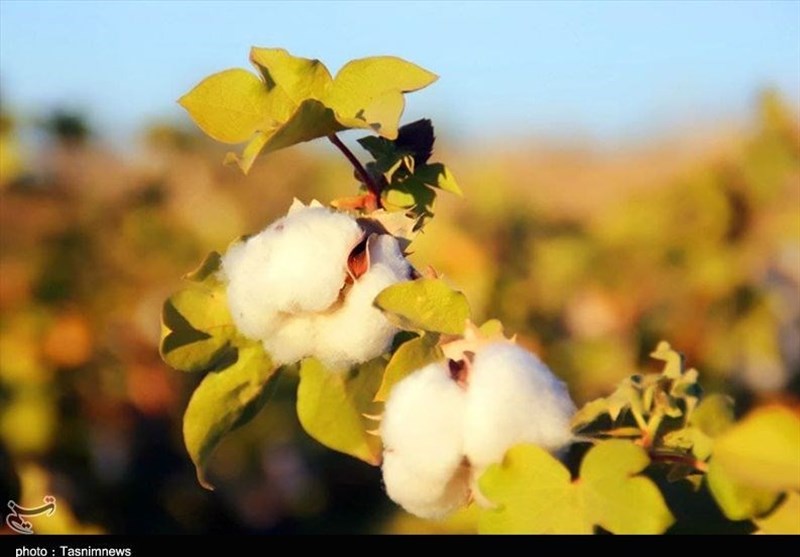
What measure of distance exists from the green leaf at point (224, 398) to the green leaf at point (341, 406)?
0.15 ft

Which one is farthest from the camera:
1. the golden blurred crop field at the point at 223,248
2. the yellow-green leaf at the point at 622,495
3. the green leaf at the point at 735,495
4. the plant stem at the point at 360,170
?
the golden blurred crop field at the point at 223,248

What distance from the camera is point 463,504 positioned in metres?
1.05

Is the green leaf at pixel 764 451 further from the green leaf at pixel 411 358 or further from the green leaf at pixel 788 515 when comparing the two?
the green leaf at pixel 411 358

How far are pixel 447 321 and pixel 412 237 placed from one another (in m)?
0.12

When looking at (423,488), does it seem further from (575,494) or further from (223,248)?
(223,248)

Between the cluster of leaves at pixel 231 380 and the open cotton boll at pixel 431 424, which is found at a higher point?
the open cotton boll at pixel 431 424

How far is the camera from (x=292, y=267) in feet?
3.59

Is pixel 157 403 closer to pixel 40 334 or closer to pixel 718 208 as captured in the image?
pixel 40 334

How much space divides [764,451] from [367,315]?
367mm

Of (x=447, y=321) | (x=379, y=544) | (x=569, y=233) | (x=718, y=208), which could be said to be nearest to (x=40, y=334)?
(x=569, y=233)

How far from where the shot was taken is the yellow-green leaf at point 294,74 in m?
1.13

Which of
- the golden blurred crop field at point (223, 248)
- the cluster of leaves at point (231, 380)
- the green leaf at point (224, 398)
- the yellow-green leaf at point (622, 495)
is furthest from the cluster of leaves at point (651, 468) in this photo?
the golden blurred crop field at point (223, 248)

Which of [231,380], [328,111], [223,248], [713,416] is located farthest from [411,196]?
[223,248]

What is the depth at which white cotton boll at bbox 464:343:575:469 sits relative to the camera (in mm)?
979
